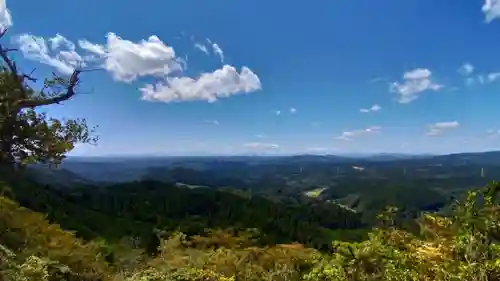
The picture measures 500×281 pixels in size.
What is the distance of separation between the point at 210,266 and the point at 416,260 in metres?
10.4

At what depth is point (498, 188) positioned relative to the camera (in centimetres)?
1062

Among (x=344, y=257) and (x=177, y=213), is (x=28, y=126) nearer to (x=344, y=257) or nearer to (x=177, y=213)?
(x=344, y=257)

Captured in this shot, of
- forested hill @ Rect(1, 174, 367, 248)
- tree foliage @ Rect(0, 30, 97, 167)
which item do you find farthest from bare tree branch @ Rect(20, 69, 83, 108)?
forested hill @ Rect(1, 174, 367, 248)

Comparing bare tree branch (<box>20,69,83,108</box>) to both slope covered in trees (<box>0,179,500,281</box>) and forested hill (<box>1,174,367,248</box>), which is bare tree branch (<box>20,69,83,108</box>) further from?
forested hill (<box>1,174,367,248</box>)

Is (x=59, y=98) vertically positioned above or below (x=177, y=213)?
above

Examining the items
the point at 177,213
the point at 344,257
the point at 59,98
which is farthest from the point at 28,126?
the point at 177,213

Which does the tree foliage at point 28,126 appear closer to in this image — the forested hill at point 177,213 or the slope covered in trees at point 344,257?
the slope covered in trees at point 344,257

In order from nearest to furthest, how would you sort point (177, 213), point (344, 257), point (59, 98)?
1. point (344, 257)
2. point (59, 98)
3. point (177, 213)

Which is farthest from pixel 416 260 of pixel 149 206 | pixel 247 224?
pixel 149 206

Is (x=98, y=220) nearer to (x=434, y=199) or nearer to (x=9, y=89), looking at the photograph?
(x=9, y=89)

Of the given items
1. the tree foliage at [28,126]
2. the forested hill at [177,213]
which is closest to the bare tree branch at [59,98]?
the tree foliage at [28,126]

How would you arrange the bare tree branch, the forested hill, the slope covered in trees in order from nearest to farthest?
the slope covered in trees < the bare tree branch < the forested hill

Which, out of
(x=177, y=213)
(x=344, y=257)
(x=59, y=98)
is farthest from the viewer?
(x=177, y=213)

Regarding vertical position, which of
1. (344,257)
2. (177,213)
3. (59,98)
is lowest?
(177,213)
